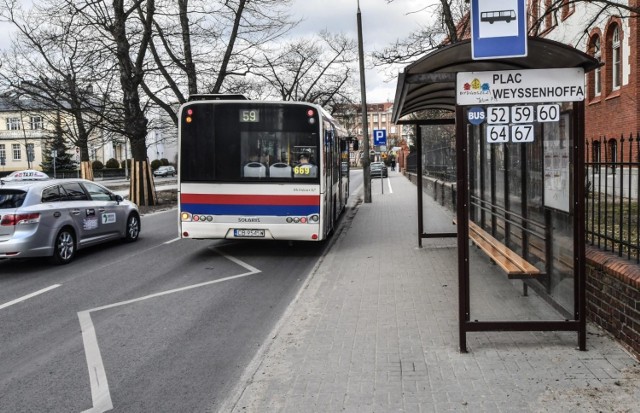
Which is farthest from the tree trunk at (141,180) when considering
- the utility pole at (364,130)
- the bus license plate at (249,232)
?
the bus license plate at (249,232)

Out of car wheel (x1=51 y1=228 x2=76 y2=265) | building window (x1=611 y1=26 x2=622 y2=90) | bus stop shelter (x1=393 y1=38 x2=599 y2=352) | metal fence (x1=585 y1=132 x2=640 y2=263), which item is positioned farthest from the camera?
building window (x1=611 y1=26 x2=622 y2=90)

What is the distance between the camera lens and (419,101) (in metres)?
9.02

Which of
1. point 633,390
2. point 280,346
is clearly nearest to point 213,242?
point 280,346

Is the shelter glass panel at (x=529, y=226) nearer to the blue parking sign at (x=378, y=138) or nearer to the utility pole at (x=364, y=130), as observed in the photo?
the utility pole at (x=364, y=130)

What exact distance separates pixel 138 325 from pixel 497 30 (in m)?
4.75

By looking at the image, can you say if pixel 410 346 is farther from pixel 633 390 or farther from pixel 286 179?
pixel 286 179

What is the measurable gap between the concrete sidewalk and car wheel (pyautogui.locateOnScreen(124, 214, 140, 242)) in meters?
6.89

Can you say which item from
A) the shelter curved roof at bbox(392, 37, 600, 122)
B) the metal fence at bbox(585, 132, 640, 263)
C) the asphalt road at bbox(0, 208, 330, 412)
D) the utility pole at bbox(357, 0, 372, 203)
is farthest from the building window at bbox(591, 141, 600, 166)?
the utility pole at bbox(357, 0, 372, 203)

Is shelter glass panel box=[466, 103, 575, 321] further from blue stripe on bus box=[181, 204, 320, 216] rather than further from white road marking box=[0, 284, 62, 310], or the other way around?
white road marking box=[0, 284, 62, 310]

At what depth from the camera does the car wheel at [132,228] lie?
13.9m

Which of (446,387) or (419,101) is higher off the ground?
(419,101)

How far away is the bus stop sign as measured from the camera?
4949mm

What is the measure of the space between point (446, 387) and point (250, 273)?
5933mm

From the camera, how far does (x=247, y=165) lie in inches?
442
